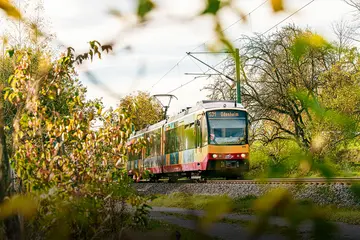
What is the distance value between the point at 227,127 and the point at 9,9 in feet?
93.7

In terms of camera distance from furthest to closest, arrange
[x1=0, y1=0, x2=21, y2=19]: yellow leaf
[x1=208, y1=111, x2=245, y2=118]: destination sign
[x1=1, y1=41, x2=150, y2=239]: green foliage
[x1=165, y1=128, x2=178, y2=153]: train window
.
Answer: [x1=165, y1=128, x2=178, y2=153]: train window < [x1=208, y1=111, x2=245, y2=118]: destination sign < [x1=1, y1=41, x2=150, y2=239]: green foliage < [x1=0, y1=0, x2=21, y2=19]: yellow leaf

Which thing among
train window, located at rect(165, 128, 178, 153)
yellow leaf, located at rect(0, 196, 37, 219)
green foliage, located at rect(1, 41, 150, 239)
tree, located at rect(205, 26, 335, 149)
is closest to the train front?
train window, located at rect(165, 128, 178, 153)

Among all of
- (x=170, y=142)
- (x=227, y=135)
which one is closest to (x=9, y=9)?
(x=227, y=135)

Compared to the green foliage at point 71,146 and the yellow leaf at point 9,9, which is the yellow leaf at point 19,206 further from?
the green foliage at point 71,146

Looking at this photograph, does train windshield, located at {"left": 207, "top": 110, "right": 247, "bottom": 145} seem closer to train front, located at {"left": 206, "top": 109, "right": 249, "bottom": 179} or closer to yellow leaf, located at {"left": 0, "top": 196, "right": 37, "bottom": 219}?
train front, located at {"left": 206, "top": 109, "right": 249, "bottom": 179}

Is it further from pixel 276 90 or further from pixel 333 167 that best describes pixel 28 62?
pixel 276 90

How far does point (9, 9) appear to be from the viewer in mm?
1350

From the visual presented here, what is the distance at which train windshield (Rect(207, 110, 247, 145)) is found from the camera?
29.4 meters

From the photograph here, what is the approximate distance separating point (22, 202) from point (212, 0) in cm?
55

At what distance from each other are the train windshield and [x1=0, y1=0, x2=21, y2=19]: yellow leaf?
27.8 metres

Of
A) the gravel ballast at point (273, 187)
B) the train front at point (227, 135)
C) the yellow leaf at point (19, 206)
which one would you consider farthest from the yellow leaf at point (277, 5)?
the train front at point (227, 135)

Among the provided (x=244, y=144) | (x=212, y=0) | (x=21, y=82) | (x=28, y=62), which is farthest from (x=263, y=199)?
(x=244, y=144)

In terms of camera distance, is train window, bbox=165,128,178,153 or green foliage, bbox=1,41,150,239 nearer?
green foliage, bbox=1,41,150,239

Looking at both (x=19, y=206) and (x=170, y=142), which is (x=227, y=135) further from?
(x=19, y=206)
